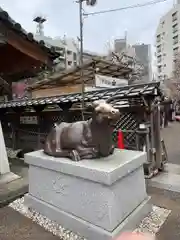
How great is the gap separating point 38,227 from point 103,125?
1720 mm

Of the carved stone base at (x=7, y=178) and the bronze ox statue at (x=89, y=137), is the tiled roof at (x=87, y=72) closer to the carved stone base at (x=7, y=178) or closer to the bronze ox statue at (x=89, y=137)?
the carved stone base at (x=7, y=178)

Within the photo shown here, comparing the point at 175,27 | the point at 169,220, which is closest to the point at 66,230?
the point at 169,220

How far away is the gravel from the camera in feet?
8.98

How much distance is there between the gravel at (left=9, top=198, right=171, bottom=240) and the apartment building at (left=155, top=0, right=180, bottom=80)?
41076 millimetres

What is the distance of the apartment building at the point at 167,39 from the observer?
4253 cm

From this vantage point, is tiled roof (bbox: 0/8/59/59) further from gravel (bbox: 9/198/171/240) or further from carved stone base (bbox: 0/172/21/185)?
gravel (bbox: 9/198/171/240)

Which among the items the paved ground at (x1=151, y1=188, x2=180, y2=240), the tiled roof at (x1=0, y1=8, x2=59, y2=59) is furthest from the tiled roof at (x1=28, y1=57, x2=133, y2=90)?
the paved ground at (x1=151, y1=188, x2=180, y2=240)

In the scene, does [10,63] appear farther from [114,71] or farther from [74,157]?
[114,71]

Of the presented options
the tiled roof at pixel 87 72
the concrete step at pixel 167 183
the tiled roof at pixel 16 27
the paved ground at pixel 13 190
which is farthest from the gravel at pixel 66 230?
the tiled roof at pixel 87 72

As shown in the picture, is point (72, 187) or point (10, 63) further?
point (10, 63)

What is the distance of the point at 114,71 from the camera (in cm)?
1077

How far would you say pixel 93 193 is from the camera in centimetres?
256

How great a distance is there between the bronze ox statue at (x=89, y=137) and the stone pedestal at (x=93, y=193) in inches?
4.9

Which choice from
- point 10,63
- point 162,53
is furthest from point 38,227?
point 162,53
